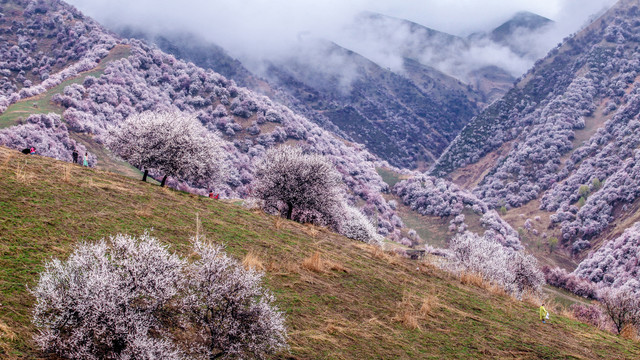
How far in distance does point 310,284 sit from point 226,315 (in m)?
5.88

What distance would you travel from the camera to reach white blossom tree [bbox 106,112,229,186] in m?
30.4

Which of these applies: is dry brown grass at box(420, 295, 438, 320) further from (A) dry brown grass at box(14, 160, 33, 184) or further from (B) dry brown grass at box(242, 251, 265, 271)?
(A) dry brown grass at box(14, 160, 33, 184)

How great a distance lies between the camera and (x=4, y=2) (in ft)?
580

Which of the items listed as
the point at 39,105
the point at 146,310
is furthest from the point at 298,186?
the point at 39,105

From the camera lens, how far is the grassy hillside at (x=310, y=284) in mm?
10836

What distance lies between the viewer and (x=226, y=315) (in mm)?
8992

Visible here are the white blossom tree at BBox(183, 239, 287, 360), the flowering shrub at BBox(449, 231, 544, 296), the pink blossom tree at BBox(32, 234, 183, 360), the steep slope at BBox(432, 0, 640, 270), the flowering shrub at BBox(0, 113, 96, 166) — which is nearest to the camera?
the pink blossom tree at BBox(32, 234, 183, 360)

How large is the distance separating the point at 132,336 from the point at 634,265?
316ft

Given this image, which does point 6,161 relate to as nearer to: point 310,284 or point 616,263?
point 310,284

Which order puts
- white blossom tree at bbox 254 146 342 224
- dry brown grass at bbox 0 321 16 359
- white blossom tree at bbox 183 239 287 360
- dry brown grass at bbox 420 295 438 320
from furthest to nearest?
1. white blossom tree at bbox 254 146 342 224
2. dry brown grass at bbox 420 295 438 320
3. white blossom tree at bbox 183 239 287 360
4. dry brown grass at bbox 0 321 16 359

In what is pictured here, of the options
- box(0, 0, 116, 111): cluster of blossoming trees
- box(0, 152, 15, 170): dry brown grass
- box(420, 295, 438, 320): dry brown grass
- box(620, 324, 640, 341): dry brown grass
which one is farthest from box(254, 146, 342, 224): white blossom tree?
box(0, 0, 116, 111): cluster of blossoming trees

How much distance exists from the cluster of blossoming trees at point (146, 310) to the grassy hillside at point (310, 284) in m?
0.62

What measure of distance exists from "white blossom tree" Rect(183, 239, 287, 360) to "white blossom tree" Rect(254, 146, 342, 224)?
85.0 feet

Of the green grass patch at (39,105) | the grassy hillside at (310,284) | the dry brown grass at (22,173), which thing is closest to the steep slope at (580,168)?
the grassy hillside at (310,284)
